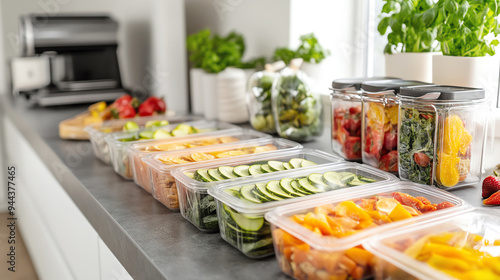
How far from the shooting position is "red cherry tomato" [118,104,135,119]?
71.6 inches

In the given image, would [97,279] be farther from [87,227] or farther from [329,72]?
[329,72]

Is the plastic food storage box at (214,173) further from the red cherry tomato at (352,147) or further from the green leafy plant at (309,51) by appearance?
the green leafy plant at (309,51)

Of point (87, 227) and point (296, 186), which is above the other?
point (296, 186)

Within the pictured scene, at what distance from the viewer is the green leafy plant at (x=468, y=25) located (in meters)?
1.07

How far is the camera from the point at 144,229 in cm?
92

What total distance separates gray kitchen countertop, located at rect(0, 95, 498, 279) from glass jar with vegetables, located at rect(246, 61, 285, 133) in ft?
0.59

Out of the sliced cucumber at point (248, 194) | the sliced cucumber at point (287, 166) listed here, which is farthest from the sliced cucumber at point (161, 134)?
the sliced cucumber at point (248, 194)

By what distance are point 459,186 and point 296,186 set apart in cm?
38

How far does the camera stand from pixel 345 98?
127 cm

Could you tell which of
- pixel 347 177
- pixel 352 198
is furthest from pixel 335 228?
pixel 347 177

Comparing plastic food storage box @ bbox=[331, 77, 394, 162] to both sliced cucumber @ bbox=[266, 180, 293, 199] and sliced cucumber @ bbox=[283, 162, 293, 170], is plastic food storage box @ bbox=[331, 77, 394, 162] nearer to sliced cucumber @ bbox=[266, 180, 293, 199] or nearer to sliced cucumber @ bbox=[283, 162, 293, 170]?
sliced cucumber @ bbox=[283, 162, 293, 170]

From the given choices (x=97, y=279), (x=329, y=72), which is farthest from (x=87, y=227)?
(x=329, y=72)

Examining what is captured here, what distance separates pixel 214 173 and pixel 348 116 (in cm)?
45

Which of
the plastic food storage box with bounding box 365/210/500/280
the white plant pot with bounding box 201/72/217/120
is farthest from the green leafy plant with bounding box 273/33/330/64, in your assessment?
the plastic food storage box with bounding box 365/210/500/280
